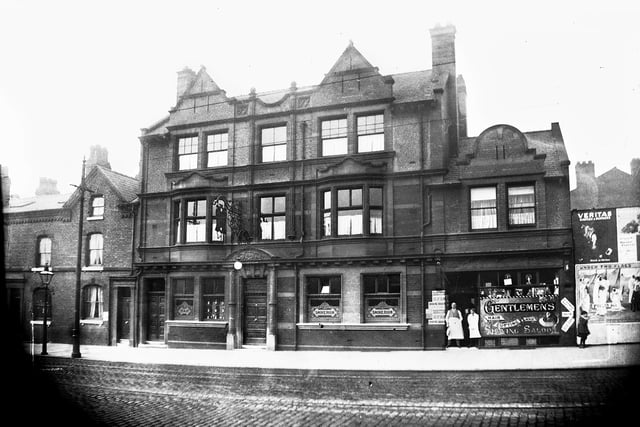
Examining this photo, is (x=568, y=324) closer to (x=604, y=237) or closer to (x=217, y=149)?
(x=604, y=237)

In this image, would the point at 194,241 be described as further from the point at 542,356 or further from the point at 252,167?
the point at 542,356

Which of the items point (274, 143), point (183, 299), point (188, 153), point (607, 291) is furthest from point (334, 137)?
point (607, 291)

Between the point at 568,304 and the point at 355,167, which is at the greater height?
the point at 355,167

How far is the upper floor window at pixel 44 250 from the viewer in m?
26.3

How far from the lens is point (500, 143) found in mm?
21219

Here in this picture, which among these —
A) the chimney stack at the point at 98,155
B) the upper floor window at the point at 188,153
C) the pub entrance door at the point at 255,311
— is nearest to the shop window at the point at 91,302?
the upper floor window at the point at 188,153

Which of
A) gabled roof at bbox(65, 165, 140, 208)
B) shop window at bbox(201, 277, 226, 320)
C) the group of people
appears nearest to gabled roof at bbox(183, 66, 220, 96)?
gabled roof at bbox(65, 165, 140, 208)

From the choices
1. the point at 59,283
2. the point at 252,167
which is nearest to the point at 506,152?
the point at 252,167

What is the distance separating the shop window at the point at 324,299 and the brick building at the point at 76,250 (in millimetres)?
9193

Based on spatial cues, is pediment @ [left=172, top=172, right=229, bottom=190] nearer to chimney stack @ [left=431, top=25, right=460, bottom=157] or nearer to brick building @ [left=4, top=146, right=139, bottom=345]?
brick building @ [left=4, top=146, right=139, bottom=345]

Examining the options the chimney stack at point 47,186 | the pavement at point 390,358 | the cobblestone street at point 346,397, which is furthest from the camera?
the chimney stack at point 47,186

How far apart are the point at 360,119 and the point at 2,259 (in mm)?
16066

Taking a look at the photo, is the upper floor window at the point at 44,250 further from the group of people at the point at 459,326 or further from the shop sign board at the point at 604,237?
the shop sign board at the point at 604,237

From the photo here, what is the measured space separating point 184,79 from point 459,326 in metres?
18.2
